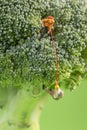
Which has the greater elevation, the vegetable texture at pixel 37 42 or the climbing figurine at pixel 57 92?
the vegetable texture at pixel 37 42

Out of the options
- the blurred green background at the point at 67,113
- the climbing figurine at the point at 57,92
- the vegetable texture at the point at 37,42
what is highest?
the vegetable texture at the point at 37,42

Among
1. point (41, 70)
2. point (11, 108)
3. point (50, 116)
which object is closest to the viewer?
point (41, 70)

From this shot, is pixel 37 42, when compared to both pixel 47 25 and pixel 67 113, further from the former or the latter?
pixel 67 113

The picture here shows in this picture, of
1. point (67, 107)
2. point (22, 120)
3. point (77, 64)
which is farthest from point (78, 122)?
point (77, 64)

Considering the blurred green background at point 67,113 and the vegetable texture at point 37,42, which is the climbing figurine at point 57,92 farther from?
the blurred green background at point 67,113

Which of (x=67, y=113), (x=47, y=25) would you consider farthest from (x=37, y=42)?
(x=67, y=113)

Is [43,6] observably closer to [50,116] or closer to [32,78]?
[32,78]

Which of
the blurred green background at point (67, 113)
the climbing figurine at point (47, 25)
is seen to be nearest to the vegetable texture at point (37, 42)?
the climbing figurine at point (47, 25)

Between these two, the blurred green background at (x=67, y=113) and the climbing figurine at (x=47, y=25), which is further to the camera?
the blurred green background at (x=67, y=113)

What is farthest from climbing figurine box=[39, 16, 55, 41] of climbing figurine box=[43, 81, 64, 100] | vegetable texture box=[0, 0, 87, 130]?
climbing figurine box=[43, 81, 64, 100]
